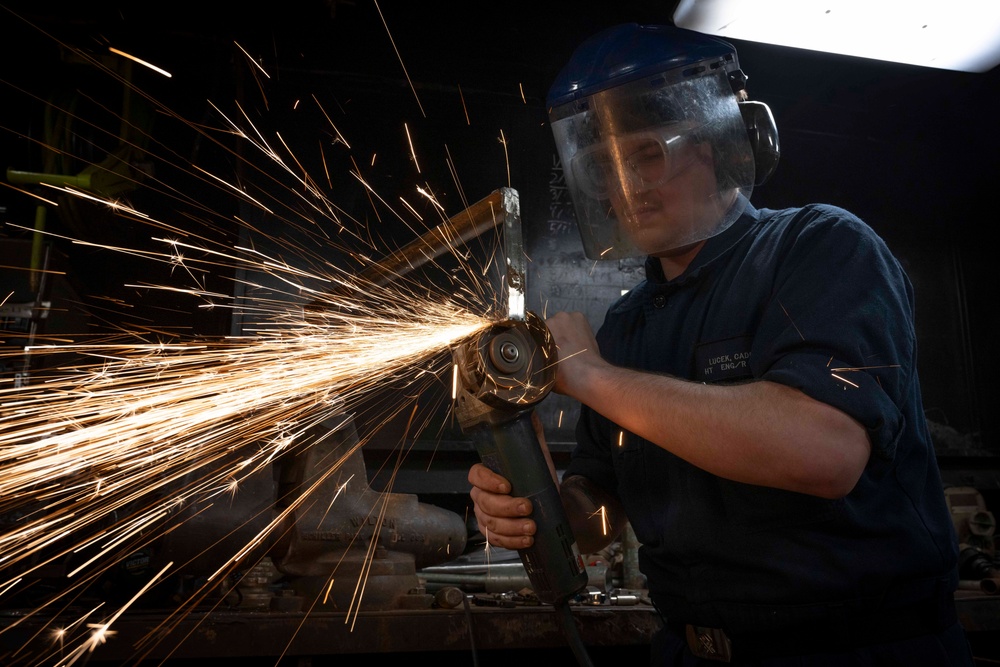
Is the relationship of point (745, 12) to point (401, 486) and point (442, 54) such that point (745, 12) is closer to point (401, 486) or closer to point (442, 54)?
point (442, 54)

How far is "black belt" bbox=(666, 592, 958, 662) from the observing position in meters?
1.39

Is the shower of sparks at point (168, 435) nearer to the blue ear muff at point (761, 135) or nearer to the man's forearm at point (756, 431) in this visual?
the man's forearm at point (756, 431)

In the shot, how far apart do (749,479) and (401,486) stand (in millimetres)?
2045

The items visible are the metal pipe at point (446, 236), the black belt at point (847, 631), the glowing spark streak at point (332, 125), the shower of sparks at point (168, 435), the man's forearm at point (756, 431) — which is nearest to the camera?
the man's forearm at point (756, 431)

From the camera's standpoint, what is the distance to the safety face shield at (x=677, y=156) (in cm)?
180

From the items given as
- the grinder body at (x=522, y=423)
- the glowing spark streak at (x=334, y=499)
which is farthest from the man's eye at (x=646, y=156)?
the glowing spark streak at (x=334, y=499)

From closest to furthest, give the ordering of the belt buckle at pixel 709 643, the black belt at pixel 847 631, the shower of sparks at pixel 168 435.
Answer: the black belt at pixel 847 631, the belt buckle at pixel 709 643, the shower of sparks at pixel 168 435

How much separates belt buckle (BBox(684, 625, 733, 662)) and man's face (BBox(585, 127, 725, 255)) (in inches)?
36.5

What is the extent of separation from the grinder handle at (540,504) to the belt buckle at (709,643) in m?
0.28

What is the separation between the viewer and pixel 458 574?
2.56 m

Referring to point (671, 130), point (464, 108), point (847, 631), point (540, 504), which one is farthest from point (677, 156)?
point (464, 108)

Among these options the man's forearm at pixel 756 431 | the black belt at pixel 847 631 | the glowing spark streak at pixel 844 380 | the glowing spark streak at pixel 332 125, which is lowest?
the black belt at pixel 847 631

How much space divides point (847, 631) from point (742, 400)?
0.52m

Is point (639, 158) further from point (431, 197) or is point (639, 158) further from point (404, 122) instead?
point (404, 122)
